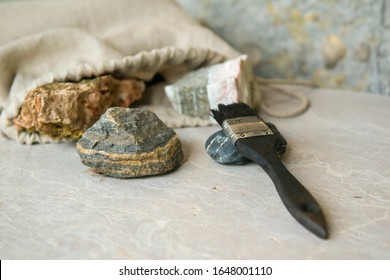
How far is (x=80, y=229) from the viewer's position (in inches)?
24.7

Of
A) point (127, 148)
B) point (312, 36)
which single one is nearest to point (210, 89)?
point (127, 148)

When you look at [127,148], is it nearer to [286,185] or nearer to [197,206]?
[197,206]

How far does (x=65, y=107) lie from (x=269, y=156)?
43cm

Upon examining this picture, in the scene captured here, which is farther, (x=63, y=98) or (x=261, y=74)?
(x=261, y=74)

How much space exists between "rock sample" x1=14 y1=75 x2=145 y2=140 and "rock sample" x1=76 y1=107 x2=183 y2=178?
110 millimetres

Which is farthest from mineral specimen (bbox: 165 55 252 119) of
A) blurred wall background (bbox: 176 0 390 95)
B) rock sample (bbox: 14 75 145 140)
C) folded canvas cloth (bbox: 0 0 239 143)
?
blurred wall background (bbox: 176 0 390 95)

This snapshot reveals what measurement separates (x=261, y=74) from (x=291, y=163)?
578 millimetres

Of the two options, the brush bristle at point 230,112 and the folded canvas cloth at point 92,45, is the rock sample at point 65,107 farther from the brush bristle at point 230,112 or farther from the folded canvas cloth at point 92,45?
the brush bristle at point 230,112

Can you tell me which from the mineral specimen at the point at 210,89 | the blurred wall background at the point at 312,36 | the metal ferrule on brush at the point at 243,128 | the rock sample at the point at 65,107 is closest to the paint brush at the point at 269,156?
the metal ferrule on brush at the point at 243,128

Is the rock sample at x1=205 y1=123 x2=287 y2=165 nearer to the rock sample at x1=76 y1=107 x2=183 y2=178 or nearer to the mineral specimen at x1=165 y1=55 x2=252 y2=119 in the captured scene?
the rock sample at x1=76 y1=107 x2=183 y2=178

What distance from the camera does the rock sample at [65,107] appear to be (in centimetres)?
86

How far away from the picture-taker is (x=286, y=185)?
2.09 ft
